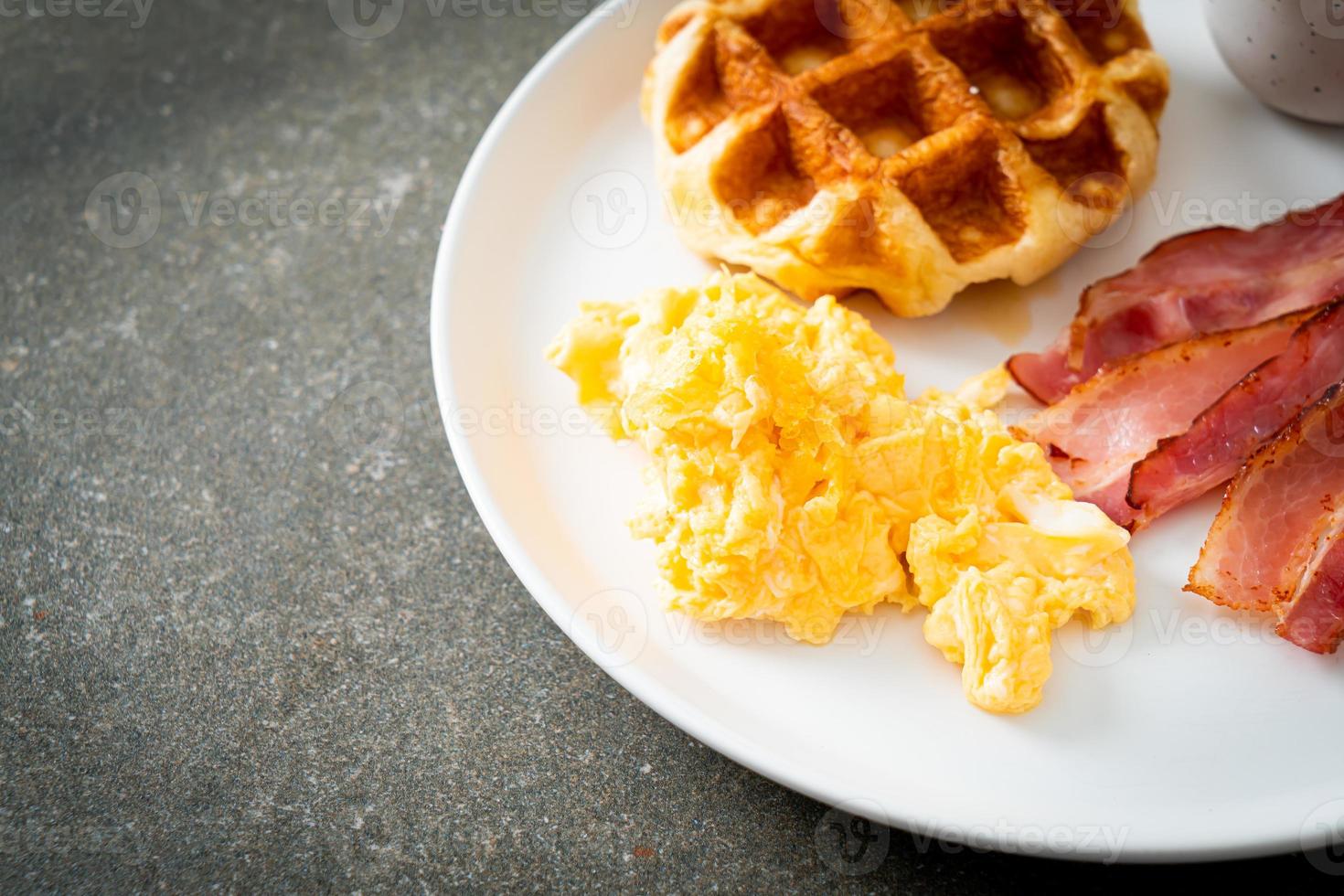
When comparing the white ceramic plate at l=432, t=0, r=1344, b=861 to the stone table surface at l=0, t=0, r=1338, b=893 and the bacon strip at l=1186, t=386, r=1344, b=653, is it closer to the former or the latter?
the bacon strip at l=1186, t=386, r=1344, b=653

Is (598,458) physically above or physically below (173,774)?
above

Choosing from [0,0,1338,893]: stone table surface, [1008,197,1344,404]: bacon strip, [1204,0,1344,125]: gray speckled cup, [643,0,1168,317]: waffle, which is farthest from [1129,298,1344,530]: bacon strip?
[1204,0,1344,125]: gray speckled cup

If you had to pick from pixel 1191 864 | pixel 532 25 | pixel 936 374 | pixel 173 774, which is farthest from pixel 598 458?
pixel 532 25

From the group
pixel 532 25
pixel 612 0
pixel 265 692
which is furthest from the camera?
pixel 532 25

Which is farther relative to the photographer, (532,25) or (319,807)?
(532,25)

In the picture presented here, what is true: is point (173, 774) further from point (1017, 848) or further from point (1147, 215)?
point (1147, 215)

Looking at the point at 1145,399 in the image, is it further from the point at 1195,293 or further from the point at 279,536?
the point at 279,536

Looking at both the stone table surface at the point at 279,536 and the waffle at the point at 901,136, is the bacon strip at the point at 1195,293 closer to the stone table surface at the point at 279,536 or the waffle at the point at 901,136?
the waffle at the point at 901,136

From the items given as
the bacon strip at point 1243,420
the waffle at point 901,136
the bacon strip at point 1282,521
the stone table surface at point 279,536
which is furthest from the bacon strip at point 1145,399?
the stone table surface at point 279,536
